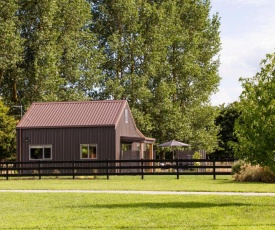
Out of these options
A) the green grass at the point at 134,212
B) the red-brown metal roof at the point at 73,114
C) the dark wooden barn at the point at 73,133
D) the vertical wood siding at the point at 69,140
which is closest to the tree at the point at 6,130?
the red-brown metal roof at the point at 73,114

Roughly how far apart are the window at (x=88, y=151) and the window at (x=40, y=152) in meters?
2.09

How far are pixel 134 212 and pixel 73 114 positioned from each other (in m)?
28.5

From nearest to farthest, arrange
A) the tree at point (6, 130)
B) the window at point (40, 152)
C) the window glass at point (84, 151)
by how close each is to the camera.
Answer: the window glass at point (84, 151)
the window at point (40, 152)
the tree at point (6, 130)

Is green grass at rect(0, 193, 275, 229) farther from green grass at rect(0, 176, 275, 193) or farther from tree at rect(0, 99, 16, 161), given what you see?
tree at rect(0, 99, 16, 161)

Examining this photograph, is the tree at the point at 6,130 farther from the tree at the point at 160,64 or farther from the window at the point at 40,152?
the tree at the point at 160,64

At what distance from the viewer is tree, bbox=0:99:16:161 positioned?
48134mm

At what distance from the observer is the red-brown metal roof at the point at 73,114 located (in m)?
43.6

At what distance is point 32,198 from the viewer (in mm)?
Answer: 20906

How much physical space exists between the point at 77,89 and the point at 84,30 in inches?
240

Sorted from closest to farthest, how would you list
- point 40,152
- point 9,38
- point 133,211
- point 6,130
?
point 133,211
point 40,152
point 9,38
point 6,130

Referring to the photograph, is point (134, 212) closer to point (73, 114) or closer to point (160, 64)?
point (73, 114)

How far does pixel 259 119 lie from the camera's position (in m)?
18.2

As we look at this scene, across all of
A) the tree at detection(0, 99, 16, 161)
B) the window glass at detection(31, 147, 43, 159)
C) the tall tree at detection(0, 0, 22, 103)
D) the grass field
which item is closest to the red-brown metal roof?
the window glass at detection(31, 147, 43, 159)

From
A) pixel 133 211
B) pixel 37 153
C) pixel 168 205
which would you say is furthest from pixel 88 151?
pixel 133 211
